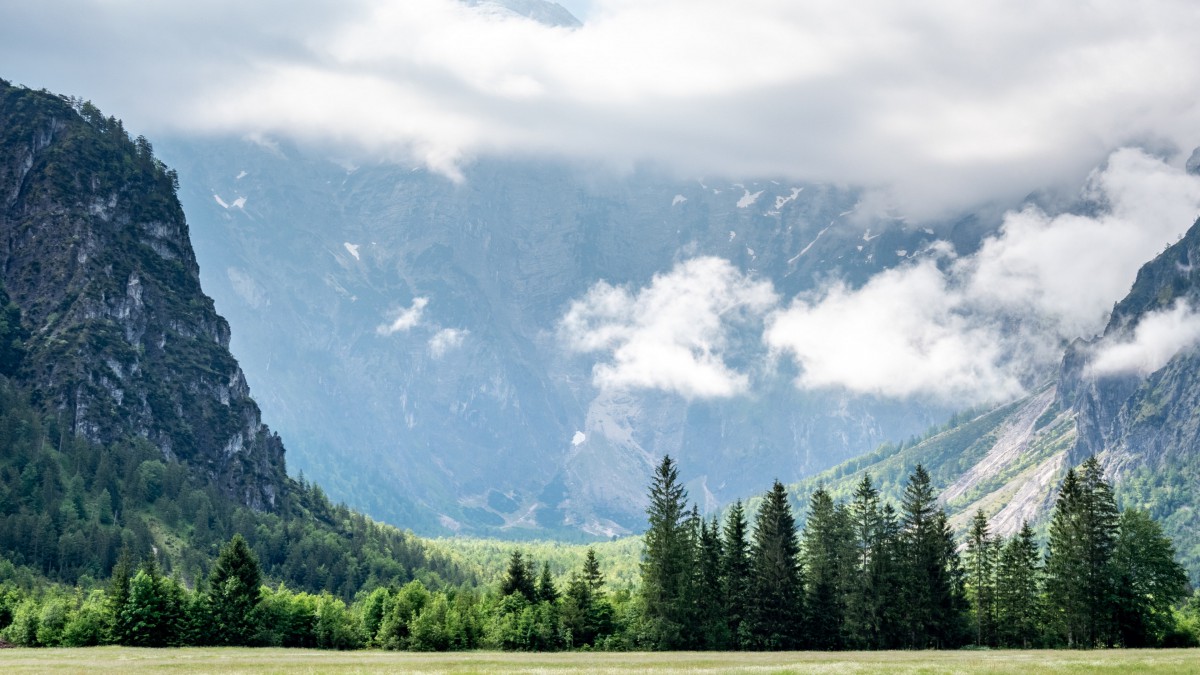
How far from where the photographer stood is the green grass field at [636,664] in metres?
82.4

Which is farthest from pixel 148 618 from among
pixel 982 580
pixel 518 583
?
pixel 982 580

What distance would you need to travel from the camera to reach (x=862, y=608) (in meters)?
145

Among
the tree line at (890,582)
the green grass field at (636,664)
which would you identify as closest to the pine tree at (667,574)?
the tree line at (890,582)

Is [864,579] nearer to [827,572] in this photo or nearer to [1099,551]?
[827,572]

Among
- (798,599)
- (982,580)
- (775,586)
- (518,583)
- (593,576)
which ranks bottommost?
(798,599)

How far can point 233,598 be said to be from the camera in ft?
483

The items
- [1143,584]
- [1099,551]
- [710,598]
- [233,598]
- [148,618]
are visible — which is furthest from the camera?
[233,598]

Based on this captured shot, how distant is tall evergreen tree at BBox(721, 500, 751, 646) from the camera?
145 metres

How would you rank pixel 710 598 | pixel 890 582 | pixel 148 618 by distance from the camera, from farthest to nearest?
pixel 890 582 → pixel 710 598 → pixel 148 618

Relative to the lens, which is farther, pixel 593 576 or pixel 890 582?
pixel 593 576

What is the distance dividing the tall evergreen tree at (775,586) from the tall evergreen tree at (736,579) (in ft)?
3.21

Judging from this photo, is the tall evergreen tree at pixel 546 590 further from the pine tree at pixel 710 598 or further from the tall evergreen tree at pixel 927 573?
the tall evergreen tree at pixel 927 573

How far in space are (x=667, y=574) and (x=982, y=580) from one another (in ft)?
154

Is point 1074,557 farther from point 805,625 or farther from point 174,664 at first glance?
point 174,664
